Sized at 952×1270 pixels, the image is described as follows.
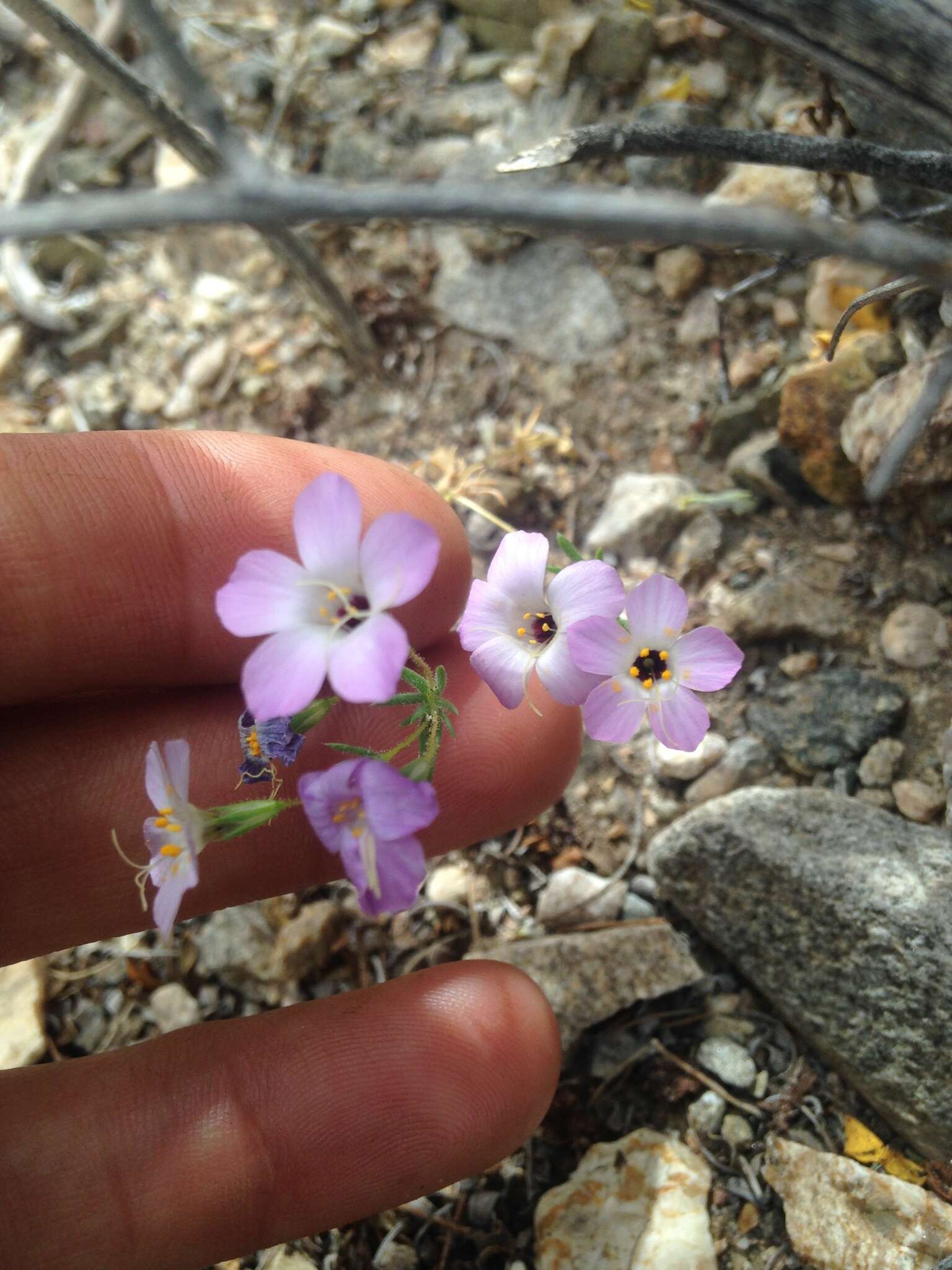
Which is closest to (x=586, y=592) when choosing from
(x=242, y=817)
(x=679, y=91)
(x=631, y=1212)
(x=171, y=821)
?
(x=242, y=817)

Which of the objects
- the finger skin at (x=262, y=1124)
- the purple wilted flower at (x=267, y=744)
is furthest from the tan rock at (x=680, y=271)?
the finger skin at (x=262, y=1124)

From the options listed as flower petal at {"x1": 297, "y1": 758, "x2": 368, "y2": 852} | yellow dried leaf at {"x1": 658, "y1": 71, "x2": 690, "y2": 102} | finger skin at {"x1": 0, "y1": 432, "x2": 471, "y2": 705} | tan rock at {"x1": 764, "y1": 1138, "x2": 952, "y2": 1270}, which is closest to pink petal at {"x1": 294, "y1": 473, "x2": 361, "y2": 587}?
flower petal at {"x1": 297, "y1": 758, "x2": 368, "y2": 852}

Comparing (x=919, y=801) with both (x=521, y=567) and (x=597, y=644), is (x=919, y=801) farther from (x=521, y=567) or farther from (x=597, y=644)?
(x=521, y=567)

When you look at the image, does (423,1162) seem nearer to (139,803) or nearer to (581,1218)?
(581,1218)

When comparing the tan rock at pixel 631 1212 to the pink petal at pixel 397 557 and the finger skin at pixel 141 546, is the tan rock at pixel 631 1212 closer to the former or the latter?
the finger skin at pixel 141 546

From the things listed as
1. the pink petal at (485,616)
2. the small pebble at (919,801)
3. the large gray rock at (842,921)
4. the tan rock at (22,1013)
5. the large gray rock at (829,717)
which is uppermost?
the pink petal at (485,616)

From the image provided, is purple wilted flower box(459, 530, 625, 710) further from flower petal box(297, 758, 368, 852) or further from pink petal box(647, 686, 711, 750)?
flower petal box(297, 758, 368, 852)
